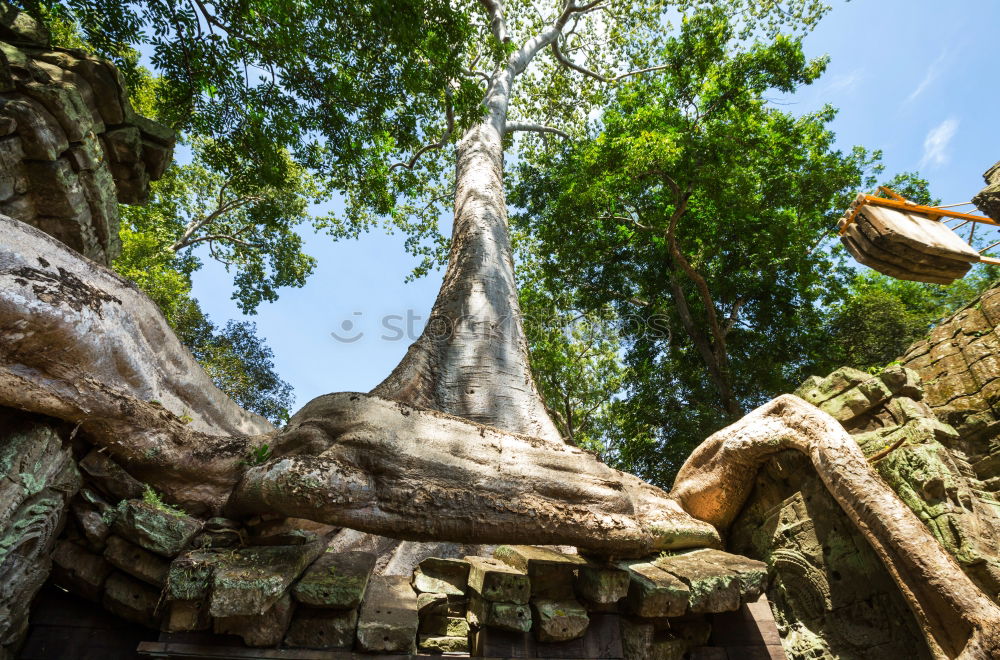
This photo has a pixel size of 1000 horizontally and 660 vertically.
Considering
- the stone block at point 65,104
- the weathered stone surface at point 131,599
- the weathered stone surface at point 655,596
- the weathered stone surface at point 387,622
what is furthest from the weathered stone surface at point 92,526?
the stone block at point 65,104

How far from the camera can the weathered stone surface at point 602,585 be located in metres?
2.11

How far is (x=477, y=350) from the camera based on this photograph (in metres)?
3.82

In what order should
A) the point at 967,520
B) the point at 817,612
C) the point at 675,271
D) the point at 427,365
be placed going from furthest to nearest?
the point at 675,271, the point at 427,365, the point at 817,612, the point at 967,520

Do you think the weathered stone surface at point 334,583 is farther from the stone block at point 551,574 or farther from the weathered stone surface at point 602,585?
the weathered stone surface at point 602,585

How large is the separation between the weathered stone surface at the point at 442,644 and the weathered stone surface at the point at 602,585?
518 millimetres

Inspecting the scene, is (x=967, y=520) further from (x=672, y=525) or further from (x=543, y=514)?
(x=543, y=514)

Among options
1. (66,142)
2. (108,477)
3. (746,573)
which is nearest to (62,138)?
(66,142)

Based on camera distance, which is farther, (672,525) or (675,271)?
(675,271)

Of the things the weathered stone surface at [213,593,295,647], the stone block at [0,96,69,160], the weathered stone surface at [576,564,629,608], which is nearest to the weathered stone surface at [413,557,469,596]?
the weathered stone surface at [576,564,629,608]

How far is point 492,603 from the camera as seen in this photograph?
2.01 meters

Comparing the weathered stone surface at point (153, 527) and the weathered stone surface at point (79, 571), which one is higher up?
the weathered stone surface at point (153, 527)

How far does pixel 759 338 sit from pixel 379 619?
953 centimetres

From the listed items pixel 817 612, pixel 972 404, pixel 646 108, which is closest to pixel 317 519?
pixel 817 612

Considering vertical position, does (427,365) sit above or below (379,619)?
above
